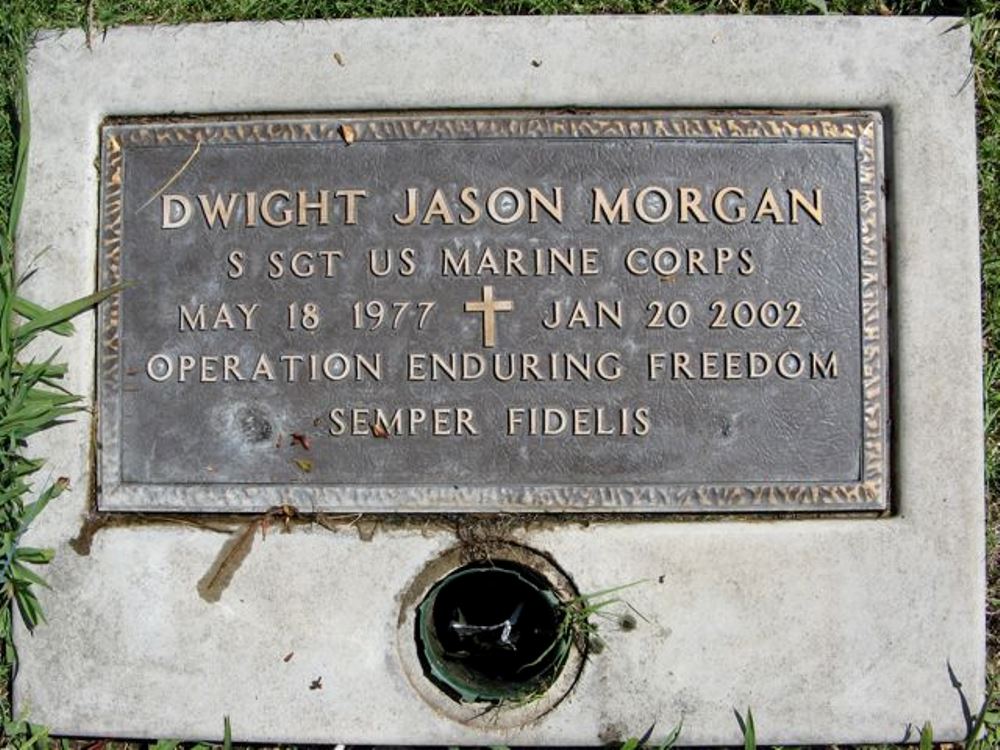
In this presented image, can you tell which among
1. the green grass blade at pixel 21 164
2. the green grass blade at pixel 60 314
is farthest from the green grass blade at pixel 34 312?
the green grass blade at pixel 21 164

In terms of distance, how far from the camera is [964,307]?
2.42m

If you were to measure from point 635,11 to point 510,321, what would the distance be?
3.17 feet

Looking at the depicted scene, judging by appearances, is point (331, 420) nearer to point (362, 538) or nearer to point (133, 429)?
point (362, 538)

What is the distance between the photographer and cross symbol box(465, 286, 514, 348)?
245cm

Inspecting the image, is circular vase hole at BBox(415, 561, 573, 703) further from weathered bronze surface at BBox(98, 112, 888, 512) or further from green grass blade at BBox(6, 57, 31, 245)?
green grass blade at BBox(6, 57, 31, 245)

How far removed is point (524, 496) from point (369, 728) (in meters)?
0.73

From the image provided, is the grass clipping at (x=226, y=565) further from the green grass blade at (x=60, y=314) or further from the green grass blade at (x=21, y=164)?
the green grass blade at (x=21, y=164)

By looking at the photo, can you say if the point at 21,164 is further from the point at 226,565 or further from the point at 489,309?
the point at 489,309

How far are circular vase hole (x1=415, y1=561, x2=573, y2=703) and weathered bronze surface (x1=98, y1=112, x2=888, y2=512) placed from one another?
0.23 m

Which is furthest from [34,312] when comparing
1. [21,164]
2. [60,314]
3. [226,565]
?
[226,565]

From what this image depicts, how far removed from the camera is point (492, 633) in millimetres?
2492

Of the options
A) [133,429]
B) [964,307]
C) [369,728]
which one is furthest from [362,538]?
[964,307]

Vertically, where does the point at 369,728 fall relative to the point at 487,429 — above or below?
below

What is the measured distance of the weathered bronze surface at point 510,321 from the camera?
2430mm
